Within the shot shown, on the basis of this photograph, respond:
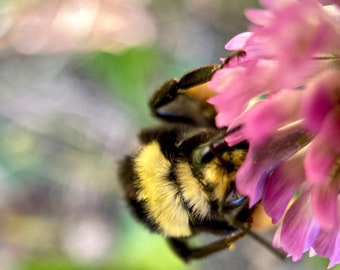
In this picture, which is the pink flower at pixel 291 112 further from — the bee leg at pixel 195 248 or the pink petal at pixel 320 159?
the bee leg at pixel 195 248

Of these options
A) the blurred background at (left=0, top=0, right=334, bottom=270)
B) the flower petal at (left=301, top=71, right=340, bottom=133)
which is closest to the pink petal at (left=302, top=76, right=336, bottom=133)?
the flower petal at (left=301, top=71, right=340, bottom=133)

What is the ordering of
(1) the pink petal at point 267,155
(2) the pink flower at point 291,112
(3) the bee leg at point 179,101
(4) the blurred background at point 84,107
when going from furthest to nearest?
(4) the blurred background at point 84,107, (3) the bee leg at point 179,101, (1) the pink petal at point 267,155, (2) the pink flower at point 291,112

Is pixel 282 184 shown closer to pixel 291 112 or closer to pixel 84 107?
pixel 291 112

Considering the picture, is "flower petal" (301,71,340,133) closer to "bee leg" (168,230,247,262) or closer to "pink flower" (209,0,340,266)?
"pink flower" (209,0,340,266)

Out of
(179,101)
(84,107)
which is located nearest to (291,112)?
(179,101)

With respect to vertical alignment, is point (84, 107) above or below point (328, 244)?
below

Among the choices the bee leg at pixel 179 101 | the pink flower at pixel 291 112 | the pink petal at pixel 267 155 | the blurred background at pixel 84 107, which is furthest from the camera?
the blurred background at pixel 84 107

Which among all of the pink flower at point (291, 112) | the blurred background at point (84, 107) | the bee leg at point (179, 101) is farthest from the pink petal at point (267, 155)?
the blurred background at point (84, 107)
